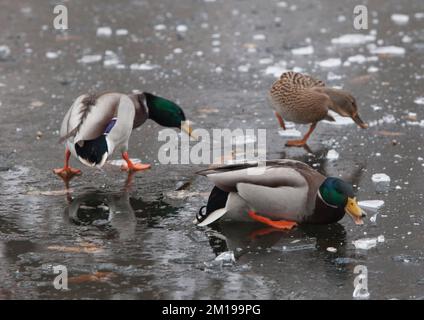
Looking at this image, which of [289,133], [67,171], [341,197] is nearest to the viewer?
[341,197]

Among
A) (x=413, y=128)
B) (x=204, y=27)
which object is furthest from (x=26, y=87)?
(x=413, y=128)

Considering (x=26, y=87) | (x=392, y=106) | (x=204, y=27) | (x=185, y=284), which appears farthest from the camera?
(x=204, y=27)

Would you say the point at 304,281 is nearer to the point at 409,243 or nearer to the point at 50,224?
the point at 409,243

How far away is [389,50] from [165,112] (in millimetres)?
4157

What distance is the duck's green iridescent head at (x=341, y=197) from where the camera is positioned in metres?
5.47

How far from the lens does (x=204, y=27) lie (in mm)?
11820

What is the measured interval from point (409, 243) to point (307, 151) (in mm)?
2095

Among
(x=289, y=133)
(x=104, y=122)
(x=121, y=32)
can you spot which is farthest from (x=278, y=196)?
(x=121, y=32)

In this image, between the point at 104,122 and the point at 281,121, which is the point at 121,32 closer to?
the point at 281,121

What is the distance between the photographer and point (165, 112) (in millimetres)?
7230

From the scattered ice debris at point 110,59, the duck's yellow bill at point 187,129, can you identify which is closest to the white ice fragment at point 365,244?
the duck's yellow bill at point 187,129

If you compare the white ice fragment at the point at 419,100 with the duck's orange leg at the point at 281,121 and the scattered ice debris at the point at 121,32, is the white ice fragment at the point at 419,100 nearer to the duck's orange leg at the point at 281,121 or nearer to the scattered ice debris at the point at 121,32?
the duck's orange leg at the point at 281,121

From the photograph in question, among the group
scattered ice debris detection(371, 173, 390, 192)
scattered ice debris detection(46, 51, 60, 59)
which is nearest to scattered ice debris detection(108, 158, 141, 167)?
scattered ice debris detection(371, 173, 390, 192)
